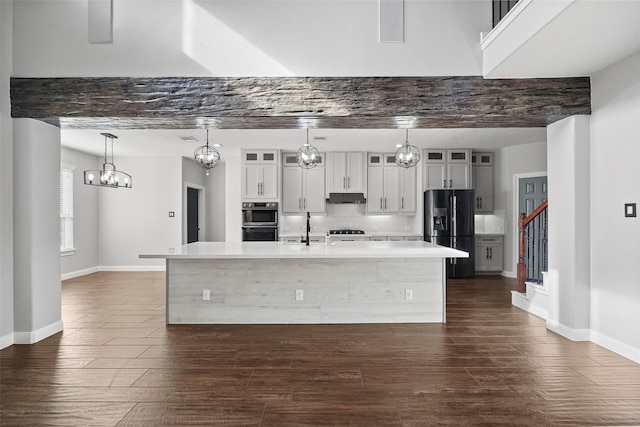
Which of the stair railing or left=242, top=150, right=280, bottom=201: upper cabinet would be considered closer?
the stair railing

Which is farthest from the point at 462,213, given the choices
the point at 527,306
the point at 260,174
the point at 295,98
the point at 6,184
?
the point at 6,184

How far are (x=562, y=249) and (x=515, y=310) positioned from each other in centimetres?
132

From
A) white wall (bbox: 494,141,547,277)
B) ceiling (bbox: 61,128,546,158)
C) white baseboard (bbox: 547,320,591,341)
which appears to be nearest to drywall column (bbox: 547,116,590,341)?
white baseboard (bbox: 547,320,591,341)

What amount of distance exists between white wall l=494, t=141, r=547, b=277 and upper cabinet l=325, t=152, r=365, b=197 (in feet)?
9.15

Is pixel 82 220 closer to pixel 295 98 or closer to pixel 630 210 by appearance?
pixel 295 98

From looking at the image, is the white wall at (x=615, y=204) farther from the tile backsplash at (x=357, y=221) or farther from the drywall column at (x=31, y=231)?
the drywall column at (x=31, y=231)

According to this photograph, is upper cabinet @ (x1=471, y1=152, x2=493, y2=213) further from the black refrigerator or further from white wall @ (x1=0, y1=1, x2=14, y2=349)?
white wall @ (x1=0, y1=1, x2=14, y2=349)

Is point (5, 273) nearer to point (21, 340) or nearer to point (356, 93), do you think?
point (21, 340)

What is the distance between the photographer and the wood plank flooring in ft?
7.97

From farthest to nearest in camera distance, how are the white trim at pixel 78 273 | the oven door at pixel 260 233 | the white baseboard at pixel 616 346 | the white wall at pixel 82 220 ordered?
1. the oven door at pixel 260 233
2. the white wall at pixel 82 220
3. the white trim at pixel 78 273
4. the white baseboard at pixel 616 346

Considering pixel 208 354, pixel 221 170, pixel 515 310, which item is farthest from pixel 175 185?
pixel 515 310

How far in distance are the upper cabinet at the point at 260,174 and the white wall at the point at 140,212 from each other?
1716mm

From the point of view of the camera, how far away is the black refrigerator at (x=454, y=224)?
297 inches

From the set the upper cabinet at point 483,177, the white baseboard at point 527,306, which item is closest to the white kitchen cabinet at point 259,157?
the upper cabinet at point 483,177
